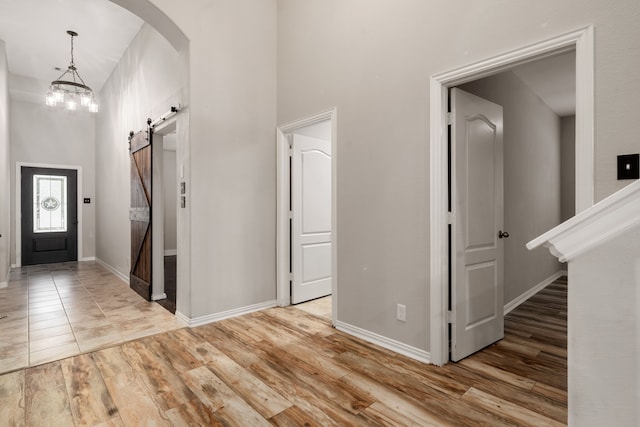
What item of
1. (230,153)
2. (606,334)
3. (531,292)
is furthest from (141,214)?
(531,292)

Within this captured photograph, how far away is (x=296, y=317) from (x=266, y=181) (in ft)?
5.17

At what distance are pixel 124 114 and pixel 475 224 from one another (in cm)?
553

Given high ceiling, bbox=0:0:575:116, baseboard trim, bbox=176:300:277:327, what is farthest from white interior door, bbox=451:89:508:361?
baseboard trim, bbox=176:300:277:327

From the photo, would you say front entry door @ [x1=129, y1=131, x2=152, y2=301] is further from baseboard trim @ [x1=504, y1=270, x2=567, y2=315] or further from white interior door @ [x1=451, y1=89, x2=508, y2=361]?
baseboard trim @ [x1=504, y1=270, x2=567, y2=315]

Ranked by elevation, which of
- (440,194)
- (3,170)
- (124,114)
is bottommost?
(440,194)

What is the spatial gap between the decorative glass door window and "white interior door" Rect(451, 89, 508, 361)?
8142 millimetres

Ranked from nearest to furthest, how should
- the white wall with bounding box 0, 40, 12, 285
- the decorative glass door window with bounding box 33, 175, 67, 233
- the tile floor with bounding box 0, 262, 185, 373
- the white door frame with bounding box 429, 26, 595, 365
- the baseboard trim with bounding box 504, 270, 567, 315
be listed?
1. the white door frame with bounding box 429, 26, 595, 365
2. the tile floor with bounding box 0, 262, 185, 373
3. the baseboard trim with bounding box 504, 270, 567, 315
4. the white wall with bounding box 0, 40, 12, 285
5. the decorative glass door window with bounding box 33, 175, 67, 233

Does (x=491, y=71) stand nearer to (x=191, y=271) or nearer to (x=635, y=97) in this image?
(x=635, y=97)

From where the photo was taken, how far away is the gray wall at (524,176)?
11.9 feet

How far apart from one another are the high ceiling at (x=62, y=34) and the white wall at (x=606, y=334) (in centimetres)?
535

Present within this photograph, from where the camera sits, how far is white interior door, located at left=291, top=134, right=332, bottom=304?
3.89m

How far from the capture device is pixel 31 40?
194 inches

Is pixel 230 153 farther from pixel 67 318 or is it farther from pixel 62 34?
pixel 62 34

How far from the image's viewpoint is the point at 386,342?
8.93 feet
